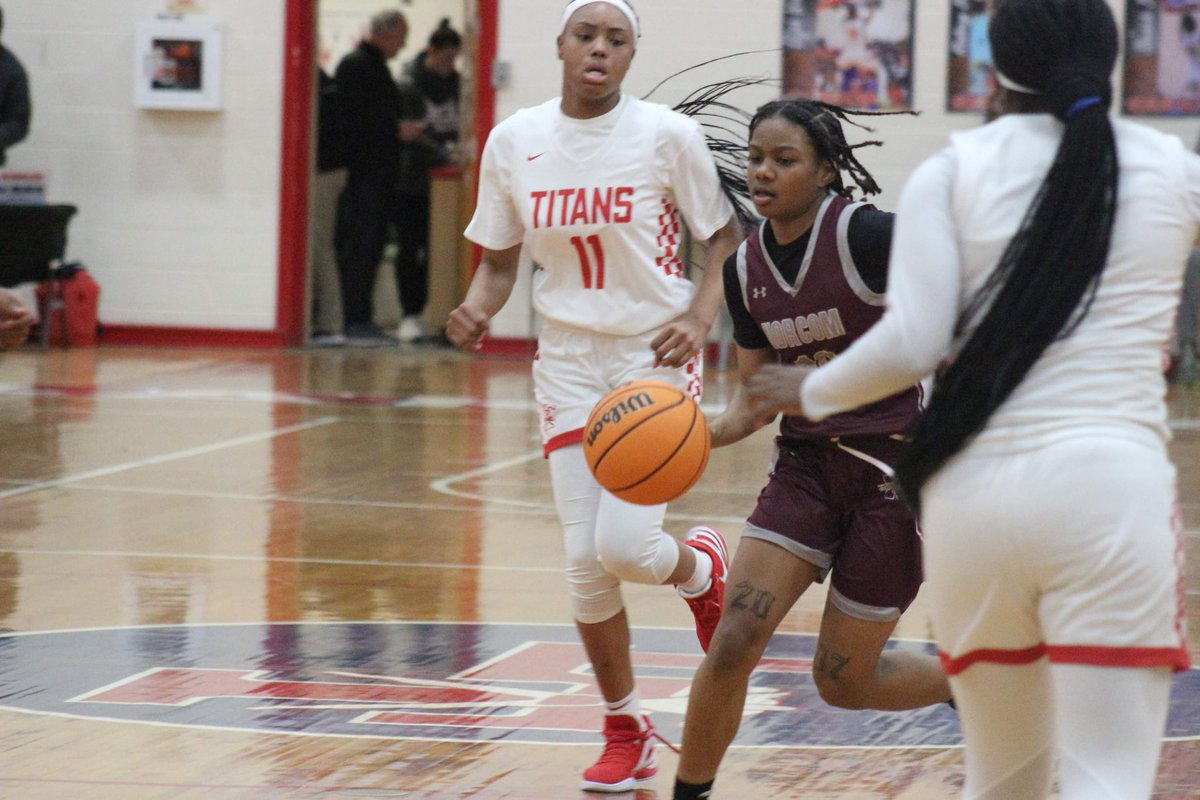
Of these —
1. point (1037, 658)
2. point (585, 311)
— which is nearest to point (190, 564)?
point (585, 311)

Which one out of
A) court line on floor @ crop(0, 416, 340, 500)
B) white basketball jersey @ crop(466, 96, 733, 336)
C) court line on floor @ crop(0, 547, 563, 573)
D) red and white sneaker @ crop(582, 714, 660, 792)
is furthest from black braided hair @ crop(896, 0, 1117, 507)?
court line on floor @ crop(0, 416, 340, 500)

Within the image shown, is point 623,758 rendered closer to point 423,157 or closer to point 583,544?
point 583,544

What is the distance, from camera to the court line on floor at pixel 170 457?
9.91 meters

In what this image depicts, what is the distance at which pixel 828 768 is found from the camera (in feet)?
16.3

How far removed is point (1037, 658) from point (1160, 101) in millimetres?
14237

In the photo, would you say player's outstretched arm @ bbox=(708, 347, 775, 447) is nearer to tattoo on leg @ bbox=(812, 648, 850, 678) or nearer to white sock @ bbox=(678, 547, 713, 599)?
tattoo on leg @ bbox=(812, 648, 850, 678)

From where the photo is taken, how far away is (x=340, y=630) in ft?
22.0

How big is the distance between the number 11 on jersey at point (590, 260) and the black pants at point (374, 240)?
501 inches

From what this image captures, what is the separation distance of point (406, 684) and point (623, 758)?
121 cm

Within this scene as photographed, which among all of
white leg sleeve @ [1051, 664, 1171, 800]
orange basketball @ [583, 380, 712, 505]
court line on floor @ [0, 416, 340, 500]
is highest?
orange basketball @ [583, 380, 712, 505]

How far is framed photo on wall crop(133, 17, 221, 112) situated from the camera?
17062 mm

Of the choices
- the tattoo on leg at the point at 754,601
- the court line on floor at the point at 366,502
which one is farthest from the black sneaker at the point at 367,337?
the tattoo on leg at the point at 754,601

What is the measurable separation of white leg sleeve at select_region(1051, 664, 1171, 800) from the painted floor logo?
232cm

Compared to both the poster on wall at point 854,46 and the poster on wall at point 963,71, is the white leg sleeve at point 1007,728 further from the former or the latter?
the poster on wall at point 963,71
